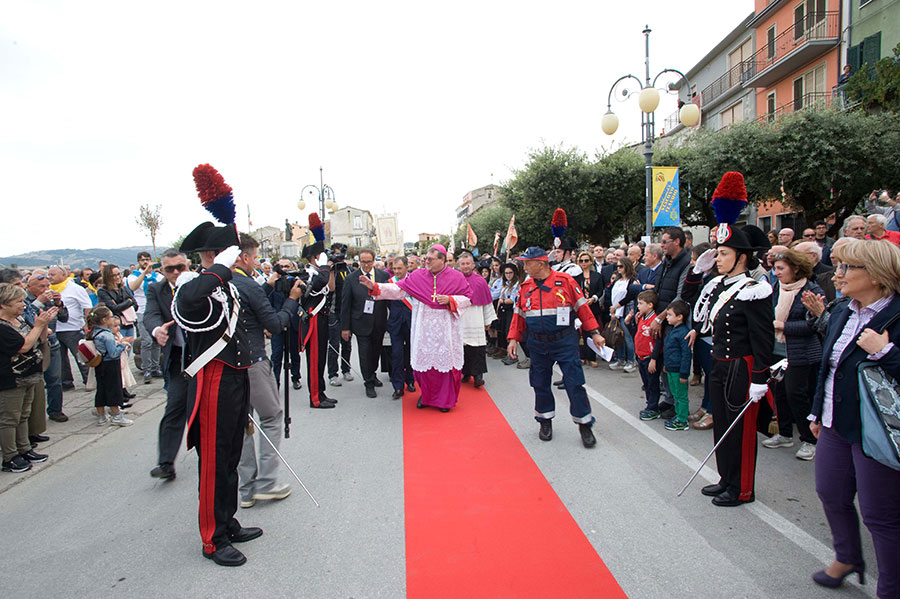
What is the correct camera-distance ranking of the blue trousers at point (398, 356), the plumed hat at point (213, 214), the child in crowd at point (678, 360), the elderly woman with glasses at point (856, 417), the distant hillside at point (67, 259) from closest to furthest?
the elderly woman with glasses at point (856, 417) < the plumed hat at point (213, 214) < the child in crowd at point (678, 360) < the blue trousers at point (398, 356) < the distant hillside at point (67, 259)

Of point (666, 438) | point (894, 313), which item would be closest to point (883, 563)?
point (894, 313)

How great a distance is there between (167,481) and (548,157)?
19.9 metres

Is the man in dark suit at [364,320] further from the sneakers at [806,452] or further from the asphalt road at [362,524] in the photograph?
the sneakers at [806,452]

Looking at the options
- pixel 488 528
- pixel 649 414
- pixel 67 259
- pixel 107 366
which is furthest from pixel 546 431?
pixel 67 259

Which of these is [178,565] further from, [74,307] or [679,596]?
[74,307]

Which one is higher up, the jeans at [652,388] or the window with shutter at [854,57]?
the window with shutter at [854,57]

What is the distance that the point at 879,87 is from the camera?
1530 centimetres

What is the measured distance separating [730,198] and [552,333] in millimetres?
1980

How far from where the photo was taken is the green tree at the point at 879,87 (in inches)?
585

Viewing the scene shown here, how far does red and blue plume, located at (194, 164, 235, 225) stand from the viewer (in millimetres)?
3516

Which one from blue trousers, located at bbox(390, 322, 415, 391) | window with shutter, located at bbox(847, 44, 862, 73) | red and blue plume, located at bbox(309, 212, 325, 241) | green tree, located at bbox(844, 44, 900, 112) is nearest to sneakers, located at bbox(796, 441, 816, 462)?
blue trousers, located at bbox(390, 322, 415, 391)

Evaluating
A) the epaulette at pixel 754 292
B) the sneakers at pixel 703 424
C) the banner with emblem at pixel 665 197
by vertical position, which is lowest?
the sneakers at pixel 703 424

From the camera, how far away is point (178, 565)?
Answer: 3350 mm

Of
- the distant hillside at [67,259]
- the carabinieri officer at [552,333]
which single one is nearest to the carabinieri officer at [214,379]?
the carabinieri officer at [552,333]
